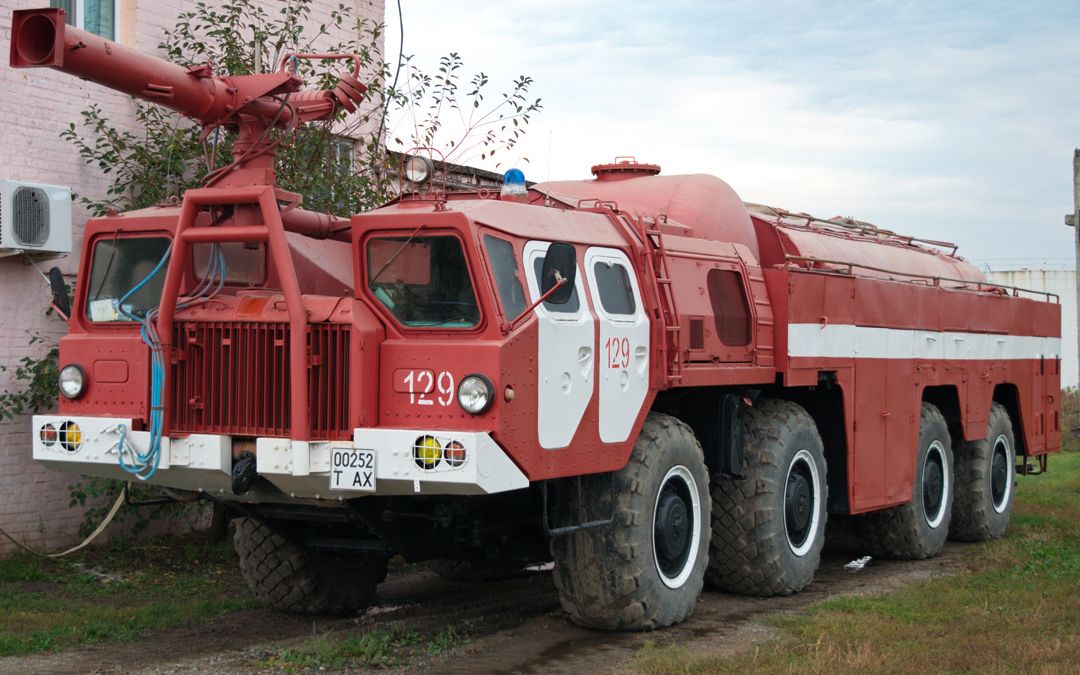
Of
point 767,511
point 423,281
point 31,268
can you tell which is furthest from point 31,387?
point 767,511

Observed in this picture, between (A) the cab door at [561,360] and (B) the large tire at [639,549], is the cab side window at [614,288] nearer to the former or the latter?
(A) the cab door at [561,360]

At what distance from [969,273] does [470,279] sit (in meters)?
10.1

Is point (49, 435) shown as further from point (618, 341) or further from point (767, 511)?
point (767, 511)

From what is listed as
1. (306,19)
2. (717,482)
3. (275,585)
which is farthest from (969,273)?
(275,585)

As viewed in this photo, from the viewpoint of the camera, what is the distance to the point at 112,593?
10.7m

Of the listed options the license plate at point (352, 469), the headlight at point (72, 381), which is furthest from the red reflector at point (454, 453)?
the headlight at point (72, 381)

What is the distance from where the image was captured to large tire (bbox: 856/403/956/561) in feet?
43.0

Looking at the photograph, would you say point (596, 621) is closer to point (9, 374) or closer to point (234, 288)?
point (234, 288)

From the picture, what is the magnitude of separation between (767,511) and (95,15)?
779cm

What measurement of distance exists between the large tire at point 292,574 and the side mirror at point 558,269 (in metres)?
2.94

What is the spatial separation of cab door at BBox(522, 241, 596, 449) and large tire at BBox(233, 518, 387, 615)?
7.82 feet

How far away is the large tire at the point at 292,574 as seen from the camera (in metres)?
9.71

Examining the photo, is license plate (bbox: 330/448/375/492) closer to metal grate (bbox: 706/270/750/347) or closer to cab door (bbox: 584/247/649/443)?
cab door (bbox: 584/247/649/443)

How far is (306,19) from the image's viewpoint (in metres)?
13.8
